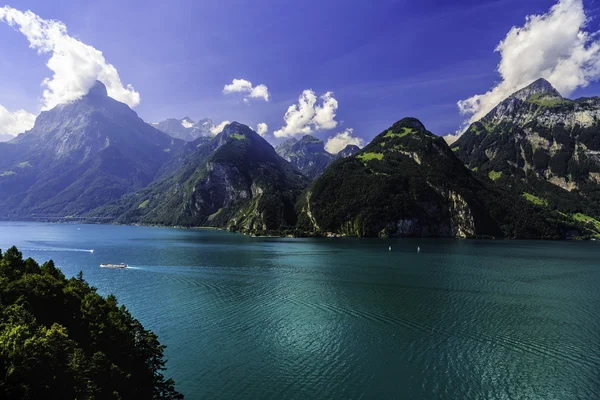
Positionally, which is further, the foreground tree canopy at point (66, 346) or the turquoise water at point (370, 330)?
the turquoise water at point (370, 330)

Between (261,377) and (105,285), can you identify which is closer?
(261,377)

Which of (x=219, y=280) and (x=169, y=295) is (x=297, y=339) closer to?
(x=169, y=295)

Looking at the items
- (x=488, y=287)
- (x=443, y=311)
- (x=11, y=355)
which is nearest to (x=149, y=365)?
(x=11, y=355)

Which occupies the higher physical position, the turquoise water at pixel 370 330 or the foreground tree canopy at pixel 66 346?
the foreground tree canopy at pixel 66 346

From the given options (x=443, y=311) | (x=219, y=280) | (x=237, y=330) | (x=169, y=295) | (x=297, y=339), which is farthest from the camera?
(x=219, y=280)

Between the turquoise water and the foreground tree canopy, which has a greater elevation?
the foreground tree canopy
